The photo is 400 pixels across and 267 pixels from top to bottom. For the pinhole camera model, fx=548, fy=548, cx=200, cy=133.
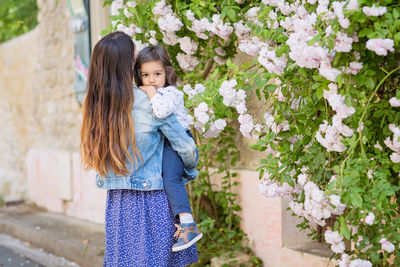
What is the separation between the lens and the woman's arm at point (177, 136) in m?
2.55

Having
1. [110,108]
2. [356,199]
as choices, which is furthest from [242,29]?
[356,199]

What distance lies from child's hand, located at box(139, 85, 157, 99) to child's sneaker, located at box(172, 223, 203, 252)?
63 centimetres

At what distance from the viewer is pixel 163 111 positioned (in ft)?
8.08

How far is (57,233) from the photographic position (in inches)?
215

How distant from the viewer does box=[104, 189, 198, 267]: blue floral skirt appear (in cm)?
258

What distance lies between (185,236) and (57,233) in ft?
10.7

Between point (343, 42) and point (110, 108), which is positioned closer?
point (343, 42)

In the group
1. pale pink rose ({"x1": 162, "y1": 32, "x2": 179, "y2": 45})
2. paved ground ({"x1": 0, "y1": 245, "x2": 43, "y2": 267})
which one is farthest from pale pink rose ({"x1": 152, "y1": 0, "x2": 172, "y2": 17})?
paved ground ({"x1": 0, "y1": 245, "x2": 43, "y2": 267})

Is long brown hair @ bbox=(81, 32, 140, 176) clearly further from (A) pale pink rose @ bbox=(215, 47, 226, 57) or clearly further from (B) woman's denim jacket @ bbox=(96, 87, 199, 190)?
(A) pale pink rose @ bbox=(215, 47, 226, 57)

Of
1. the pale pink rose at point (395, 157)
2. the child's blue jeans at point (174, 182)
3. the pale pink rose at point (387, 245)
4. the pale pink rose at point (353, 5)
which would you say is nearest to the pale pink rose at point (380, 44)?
the pale pink rose at point (353, 5)

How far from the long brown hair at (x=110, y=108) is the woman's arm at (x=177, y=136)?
15cm

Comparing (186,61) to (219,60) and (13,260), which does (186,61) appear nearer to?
(219,60)

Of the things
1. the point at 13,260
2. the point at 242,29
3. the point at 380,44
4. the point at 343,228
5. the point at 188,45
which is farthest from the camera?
the point at 13,260

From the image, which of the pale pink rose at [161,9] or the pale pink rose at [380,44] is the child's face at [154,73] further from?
the pale pink rose at [380,44]
